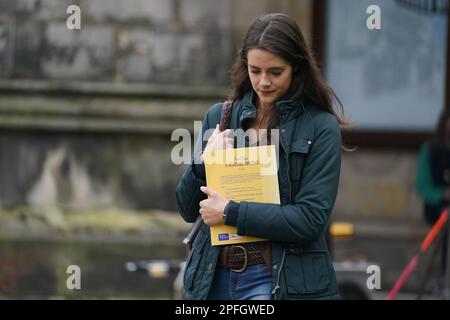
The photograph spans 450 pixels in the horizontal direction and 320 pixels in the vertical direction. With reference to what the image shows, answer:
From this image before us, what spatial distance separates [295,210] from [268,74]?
1.74ft

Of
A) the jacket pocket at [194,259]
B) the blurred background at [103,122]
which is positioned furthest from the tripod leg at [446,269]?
the jacket pocket at [194,259]

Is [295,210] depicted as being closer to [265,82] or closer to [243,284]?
[243,284]

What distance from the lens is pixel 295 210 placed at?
4.50 meters

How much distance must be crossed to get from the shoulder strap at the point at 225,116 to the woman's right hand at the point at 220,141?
0.06m

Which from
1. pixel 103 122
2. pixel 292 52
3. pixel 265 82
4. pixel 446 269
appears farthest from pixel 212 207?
pixel 103 122

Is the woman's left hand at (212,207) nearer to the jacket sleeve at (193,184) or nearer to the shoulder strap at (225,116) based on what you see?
the jacket sleeve at (193,184)

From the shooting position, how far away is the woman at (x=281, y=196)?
4.50 m

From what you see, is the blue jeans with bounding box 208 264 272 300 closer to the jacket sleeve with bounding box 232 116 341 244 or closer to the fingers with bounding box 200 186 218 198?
the jacket sleeve with bounding box 232 116 341 244

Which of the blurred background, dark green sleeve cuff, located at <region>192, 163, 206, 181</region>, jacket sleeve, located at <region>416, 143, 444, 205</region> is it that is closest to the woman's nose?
dark green sleeve cuff, located at <region>192, 163, 206, 181</region>

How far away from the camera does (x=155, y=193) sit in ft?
35.6

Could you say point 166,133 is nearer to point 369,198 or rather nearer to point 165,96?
point 165,96

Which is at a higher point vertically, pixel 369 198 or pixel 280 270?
pixel 280 270
